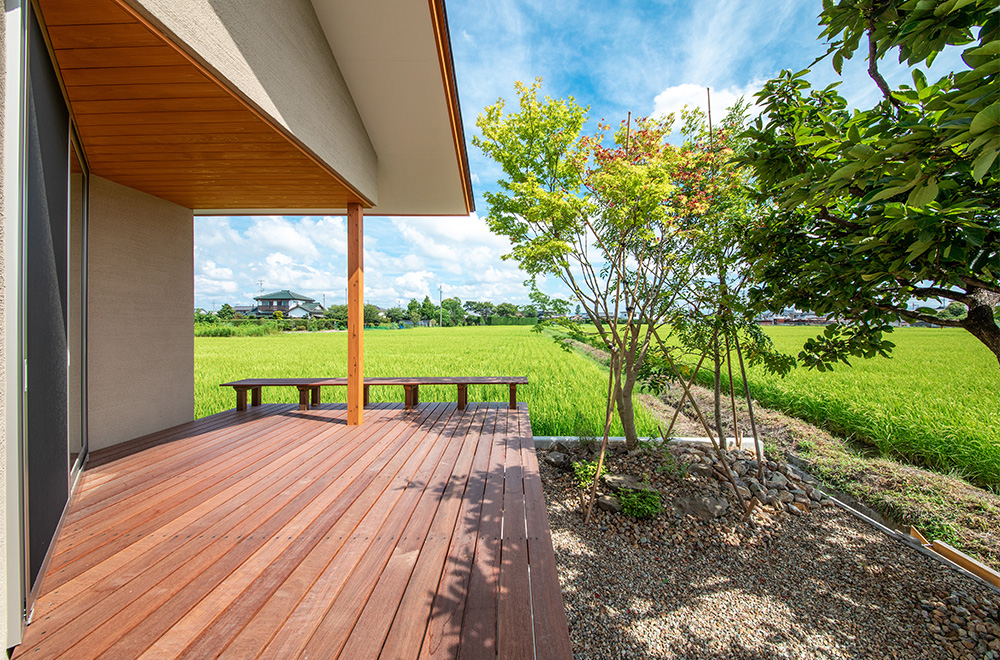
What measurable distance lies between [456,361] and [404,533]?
9427 mm

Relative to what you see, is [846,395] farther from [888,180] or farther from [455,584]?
[455,584]

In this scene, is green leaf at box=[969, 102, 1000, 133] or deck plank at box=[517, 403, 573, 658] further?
deck plank at box=[517, 403, 573, 658]

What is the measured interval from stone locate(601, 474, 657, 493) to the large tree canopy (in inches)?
79.6

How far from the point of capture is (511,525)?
7.12 ft

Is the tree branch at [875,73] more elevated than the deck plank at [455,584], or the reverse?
the tree branch at [875,73]

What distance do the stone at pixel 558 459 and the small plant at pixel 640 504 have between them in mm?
896

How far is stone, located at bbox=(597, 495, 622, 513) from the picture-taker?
357 centimetres

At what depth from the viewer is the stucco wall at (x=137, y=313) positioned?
347 cm

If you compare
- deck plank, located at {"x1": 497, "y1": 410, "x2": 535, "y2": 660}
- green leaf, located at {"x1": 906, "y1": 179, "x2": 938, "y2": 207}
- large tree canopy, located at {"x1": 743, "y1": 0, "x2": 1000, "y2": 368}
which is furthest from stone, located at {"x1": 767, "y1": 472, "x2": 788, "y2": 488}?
green leaf, located at {"x1": 906, "y1": 179, "x2": 938, "y2": 207}

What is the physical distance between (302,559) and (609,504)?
8.93 ft

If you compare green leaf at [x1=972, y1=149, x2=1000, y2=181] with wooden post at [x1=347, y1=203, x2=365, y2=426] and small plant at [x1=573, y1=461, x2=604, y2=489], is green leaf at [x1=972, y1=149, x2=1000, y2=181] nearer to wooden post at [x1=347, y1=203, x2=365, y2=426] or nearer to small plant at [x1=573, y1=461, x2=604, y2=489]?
small plant at [x1=573, y1=461, x2=604, y2=489]

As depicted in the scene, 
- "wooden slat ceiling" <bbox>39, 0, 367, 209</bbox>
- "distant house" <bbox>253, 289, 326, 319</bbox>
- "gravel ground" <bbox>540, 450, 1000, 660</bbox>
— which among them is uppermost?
"distant house" <bbox>253, 289, 326, 319</bbox>

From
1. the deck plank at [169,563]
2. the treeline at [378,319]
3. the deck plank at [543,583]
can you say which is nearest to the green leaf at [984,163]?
the deck plank at [543,583]

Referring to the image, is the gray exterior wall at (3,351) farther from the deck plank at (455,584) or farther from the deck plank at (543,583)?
the deck plank at (543,583)
